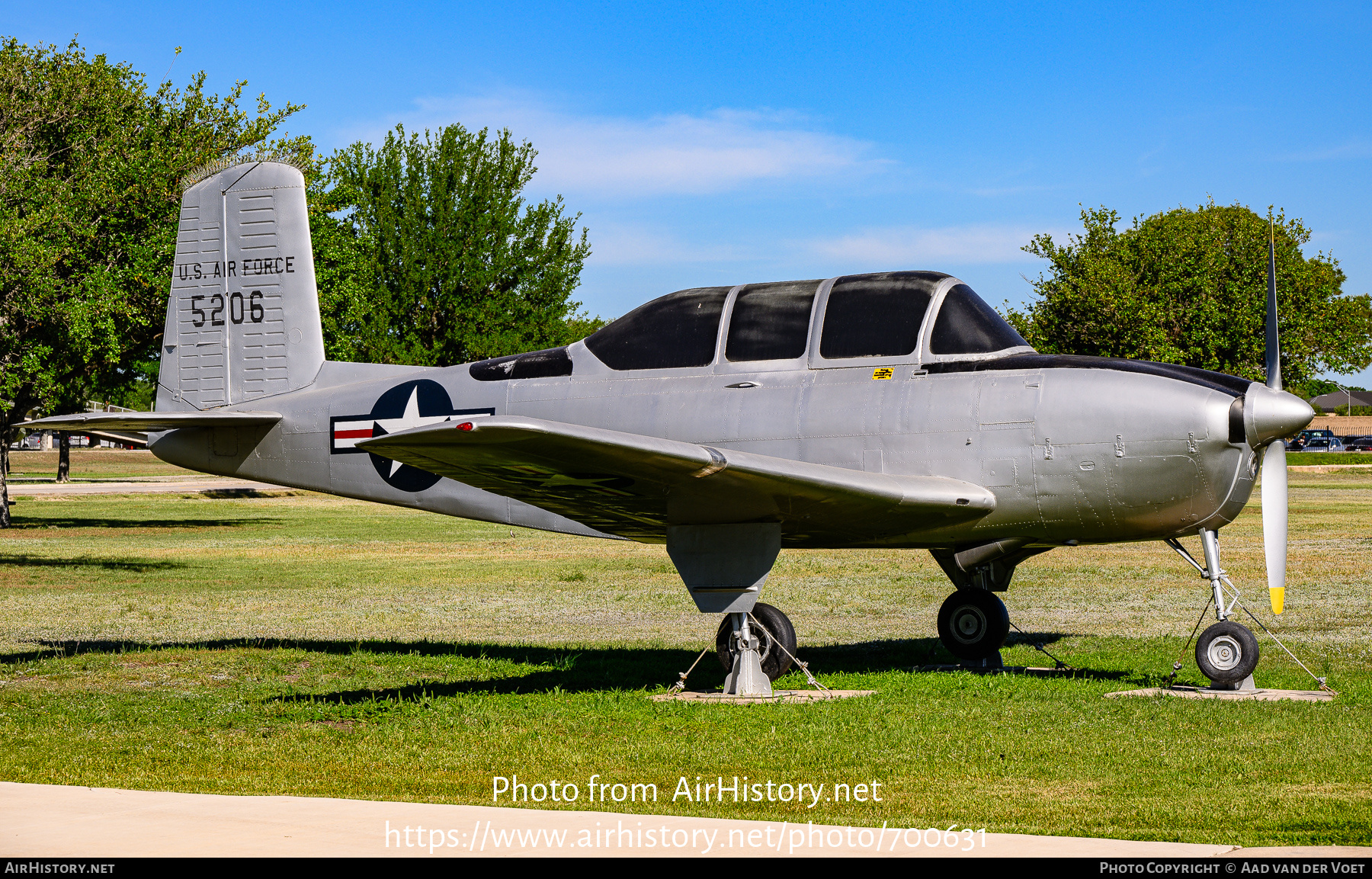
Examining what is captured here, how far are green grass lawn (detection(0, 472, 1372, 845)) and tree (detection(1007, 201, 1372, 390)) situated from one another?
2239 centimetres

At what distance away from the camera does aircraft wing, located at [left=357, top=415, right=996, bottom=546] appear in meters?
7.98

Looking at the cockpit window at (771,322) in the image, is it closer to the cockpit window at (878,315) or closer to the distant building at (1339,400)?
the cockpit window at (878,315)

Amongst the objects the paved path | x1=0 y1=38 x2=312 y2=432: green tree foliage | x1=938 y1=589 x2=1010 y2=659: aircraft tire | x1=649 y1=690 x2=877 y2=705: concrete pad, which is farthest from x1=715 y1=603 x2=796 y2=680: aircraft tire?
the paved path

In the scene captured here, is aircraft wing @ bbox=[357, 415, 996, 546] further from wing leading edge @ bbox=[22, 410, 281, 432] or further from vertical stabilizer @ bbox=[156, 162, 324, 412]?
vertical stabilizer @ bbox=[156, 162, 324, 412]

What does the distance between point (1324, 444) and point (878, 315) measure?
113804 millimetres

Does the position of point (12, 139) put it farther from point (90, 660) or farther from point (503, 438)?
point (503, 438)

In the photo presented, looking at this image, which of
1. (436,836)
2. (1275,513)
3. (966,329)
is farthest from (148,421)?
(1275,513)

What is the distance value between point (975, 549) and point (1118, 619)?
188 inches

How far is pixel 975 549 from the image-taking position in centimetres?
1216

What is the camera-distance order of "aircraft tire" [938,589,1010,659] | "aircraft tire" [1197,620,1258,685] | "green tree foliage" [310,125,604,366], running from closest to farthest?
1. "aircraft tire" [1197,620,1258,685]
2. "aircraft tire" [938,589,1010,659]
3. "green tree foliage" [310,125,604,366]

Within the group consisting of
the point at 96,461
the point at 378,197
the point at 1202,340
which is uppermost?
the point at 378,197

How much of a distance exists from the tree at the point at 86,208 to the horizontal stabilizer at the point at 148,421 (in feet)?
33.8

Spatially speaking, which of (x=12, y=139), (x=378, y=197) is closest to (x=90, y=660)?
(x=12, y=139)

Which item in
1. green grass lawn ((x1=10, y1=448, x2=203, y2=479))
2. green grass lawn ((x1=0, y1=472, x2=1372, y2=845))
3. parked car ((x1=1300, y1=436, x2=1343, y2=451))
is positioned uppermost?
green grass lawn ((x1=0, y1=472, x2=1372, y2=845))
